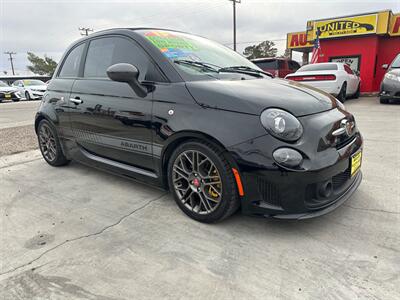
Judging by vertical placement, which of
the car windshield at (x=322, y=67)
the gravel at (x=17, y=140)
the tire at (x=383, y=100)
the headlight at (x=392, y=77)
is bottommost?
the tire at (x=383, y=100)

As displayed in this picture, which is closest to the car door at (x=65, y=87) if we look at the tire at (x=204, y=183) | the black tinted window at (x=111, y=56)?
the black tinted window at (x=111, y=56)

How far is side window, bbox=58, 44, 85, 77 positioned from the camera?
345cm

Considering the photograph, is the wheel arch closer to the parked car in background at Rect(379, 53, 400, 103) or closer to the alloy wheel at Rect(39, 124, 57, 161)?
the alloy wheel at Rect(39, 124, 57, 161)

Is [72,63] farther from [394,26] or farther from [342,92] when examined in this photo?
[394,26]

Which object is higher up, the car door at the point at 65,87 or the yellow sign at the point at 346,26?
the yellow sign at the point at 346,26

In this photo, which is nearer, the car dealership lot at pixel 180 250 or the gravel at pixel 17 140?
the car dealership lot at pixel 180 250

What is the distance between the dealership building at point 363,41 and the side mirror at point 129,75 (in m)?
13.2

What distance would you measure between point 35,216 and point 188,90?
174cm

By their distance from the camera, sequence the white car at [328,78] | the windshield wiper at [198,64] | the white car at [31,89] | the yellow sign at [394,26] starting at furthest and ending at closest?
the white car at [31,89], the yellow sign at [394,26], the white car at [328,78], the windshield wiper at [198,64]

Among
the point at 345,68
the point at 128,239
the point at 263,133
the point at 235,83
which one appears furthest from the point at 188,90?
the point at 345,68

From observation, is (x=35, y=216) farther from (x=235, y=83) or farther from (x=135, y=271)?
(x=235, y=83)

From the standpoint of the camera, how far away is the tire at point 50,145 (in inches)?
150

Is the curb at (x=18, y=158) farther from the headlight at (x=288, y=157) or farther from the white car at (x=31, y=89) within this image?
the white car at (x=31, y=89)

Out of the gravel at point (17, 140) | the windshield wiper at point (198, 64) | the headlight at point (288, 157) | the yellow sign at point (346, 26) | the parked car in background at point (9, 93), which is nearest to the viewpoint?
the headlight at point (288, 157)
